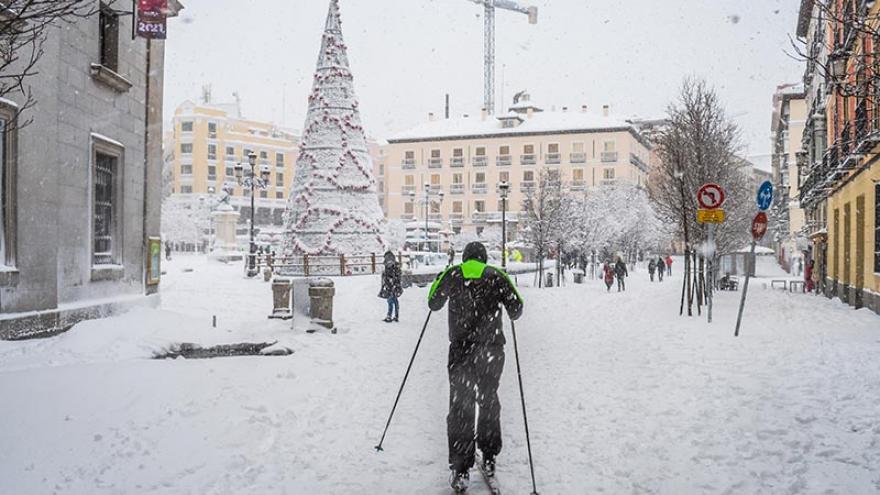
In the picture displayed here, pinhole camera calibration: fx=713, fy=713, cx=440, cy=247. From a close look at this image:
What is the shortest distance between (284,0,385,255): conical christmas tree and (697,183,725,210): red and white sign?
1659 centimetres

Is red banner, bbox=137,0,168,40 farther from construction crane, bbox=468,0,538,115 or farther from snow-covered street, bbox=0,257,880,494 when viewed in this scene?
construction crane, bbox=468,0,538,115

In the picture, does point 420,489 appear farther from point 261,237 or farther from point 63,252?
point 261,237

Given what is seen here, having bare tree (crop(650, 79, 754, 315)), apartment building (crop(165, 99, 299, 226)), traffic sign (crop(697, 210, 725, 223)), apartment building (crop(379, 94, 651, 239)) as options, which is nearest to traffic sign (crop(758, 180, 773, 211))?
traffic sign (crop(697, 210, 725, 223))

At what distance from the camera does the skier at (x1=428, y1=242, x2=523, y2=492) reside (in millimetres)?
5270

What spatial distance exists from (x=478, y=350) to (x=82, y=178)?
8.89 meters

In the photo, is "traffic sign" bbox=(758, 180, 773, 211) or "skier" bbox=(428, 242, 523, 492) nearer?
"skier" bbox=(428, 242, 523, 492)

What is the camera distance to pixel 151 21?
1238 cm

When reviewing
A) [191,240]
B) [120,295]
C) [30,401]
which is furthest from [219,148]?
[30,401]

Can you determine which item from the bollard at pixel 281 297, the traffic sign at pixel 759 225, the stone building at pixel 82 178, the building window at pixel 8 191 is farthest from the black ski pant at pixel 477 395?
the bollard at pixel 281 297

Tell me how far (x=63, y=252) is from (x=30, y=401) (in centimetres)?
527

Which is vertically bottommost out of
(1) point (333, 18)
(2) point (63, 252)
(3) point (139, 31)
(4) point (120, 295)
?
(4) point (120, 295)

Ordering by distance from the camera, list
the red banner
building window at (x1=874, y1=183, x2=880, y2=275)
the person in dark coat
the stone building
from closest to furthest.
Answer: the stone building
the red banner
the person in dark coat
building window at (x1=874, y1=183, x2=880, y2=275)

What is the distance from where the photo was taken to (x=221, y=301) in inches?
Result: 782

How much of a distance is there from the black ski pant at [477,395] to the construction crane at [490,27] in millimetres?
91118
